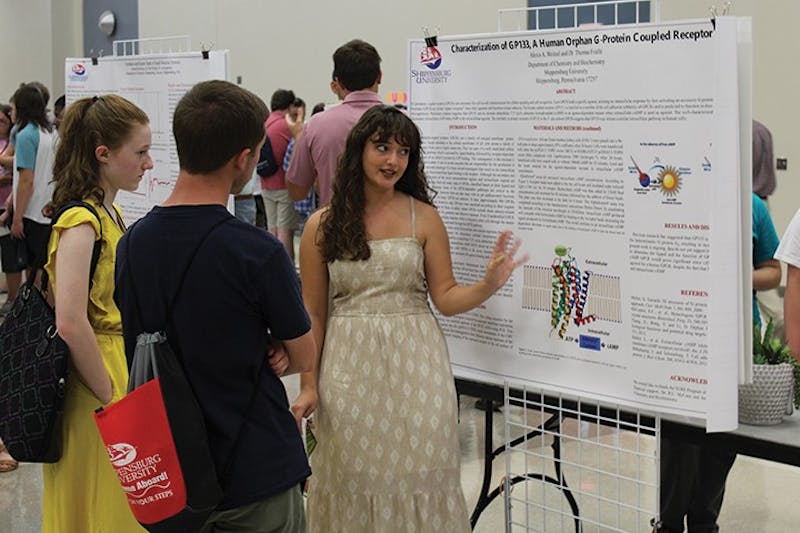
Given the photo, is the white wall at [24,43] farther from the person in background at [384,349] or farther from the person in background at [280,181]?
the person in background at [384,349]

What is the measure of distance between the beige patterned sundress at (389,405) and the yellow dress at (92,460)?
0.52 metres

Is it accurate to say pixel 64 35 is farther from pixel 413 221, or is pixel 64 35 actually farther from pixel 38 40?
pixel 413 221

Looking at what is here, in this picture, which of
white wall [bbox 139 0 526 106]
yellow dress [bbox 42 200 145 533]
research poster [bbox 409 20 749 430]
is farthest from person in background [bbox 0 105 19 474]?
research poster [bbox 409 20 749 430]

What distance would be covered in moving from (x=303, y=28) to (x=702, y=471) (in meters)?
7.77

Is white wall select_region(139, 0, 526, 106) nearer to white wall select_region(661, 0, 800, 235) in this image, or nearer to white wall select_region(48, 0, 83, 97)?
white wall select_region(48, 0, 83, 97)

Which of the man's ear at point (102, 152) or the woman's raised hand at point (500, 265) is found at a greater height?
the man's ear at point (102, 152)

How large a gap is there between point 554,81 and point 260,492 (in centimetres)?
121

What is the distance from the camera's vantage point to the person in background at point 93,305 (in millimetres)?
2328

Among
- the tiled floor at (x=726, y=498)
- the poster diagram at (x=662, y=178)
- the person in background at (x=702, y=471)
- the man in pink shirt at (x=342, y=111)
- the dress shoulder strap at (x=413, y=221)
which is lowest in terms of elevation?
the tiled floor at (x=726, y=498)

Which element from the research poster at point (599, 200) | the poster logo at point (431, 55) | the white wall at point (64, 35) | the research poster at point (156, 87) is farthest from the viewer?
the white wall at point (64, 35)

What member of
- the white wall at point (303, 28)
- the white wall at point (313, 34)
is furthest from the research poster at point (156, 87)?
the white wall at point (303, 28)

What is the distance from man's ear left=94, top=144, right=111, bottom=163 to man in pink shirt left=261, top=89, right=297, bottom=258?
17.4 ft

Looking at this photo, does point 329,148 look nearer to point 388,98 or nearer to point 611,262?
point 611,262

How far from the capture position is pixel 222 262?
1.77 m
